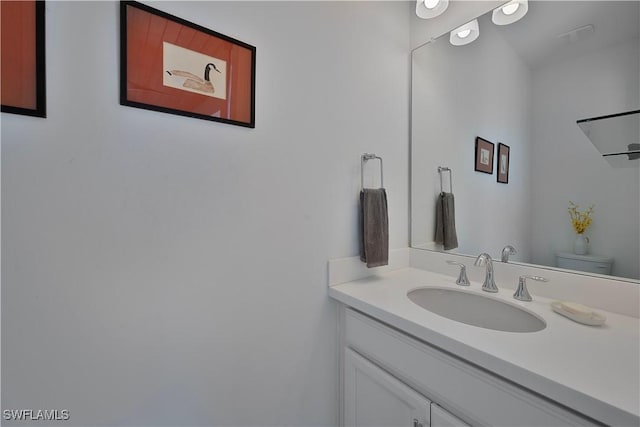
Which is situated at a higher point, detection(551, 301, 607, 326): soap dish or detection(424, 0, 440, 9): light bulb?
detection(424, 0, 440, 9): light bulb

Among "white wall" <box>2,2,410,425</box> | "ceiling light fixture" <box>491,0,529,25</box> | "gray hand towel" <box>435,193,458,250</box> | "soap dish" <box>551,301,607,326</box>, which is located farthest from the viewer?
"gray hand towel" <box>435,193,458,250</box>

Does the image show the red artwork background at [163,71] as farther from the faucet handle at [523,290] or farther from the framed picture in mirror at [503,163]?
the faucet handle at [523,290]

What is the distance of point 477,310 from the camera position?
3.60ft

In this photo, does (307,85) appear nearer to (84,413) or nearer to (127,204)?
(127,204)

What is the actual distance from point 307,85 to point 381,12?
657 mm

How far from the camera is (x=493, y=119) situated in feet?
3.98

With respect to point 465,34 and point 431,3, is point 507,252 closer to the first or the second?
point 465,34

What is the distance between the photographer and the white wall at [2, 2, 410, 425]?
0.63m

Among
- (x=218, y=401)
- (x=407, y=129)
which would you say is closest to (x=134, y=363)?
(x=218, y=401)

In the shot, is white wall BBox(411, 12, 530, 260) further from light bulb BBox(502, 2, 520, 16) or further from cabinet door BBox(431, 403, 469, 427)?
cabinet door BBox(431, 403, 469, 427)

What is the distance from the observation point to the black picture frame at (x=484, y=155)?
3.97 ft

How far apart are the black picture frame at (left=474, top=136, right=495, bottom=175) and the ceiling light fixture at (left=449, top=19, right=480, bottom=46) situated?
19.3 inches

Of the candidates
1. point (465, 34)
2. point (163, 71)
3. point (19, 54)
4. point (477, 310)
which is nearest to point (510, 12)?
point (465, 34)

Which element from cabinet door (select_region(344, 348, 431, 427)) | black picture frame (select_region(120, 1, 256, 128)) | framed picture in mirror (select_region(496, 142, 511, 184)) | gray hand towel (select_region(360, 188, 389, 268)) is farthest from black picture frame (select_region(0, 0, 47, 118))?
framed picture in mirror (select_region(496, 142, 511, 184))
